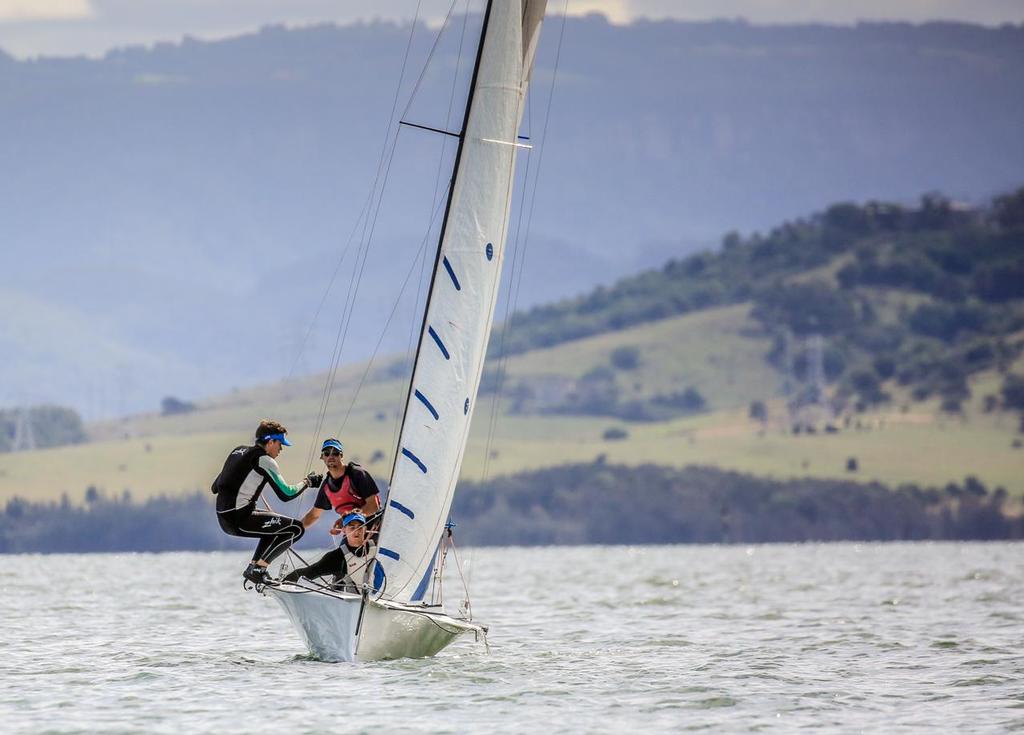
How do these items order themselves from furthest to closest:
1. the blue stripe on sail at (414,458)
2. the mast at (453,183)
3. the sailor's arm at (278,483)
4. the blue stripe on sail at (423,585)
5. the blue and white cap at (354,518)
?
the blue stripe on sail at (423,585) < the blue and white cap at (354,518) < the blue stripe on sail at (414,458) < the mast at (453,183) < the sailor's arm at (278,483)

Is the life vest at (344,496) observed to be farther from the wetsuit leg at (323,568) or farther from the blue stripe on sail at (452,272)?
the blue stripe on sail at (452,272)

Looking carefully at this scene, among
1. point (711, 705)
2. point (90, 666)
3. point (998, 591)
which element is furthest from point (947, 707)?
point (998, 591)

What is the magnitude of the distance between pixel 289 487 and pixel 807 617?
93.7 feet

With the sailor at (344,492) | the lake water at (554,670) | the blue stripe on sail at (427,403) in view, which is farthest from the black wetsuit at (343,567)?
the blue stripe on sail at (427,403)

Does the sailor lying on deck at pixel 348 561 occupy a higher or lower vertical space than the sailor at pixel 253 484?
lower

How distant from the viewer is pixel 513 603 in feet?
226

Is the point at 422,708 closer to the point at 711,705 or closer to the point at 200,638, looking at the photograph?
the point at 711,705

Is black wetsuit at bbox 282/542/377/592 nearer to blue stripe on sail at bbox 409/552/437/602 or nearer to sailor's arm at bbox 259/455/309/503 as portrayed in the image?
blue stripe on sail at bbox 409/552/437/602

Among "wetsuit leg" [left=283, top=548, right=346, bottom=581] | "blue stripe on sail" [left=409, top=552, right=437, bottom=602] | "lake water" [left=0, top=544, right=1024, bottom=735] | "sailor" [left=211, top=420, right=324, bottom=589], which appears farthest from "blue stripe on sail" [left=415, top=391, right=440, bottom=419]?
"lake water" [left=0, top=544, right=1024, bottom=735]

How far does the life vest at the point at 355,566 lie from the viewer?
118 feet

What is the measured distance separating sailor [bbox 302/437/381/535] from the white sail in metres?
0.49

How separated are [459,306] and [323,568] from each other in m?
5.28

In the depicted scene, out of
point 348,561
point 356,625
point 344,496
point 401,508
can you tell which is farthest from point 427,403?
point 356,625

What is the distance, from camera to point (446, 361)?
3625 cm
